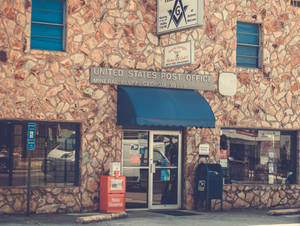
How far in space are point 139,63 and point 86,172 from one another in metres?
3.46

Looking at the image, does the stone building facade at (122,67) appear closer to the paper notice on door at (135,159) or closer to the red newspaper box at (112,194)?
the red newspaper box at (112,194)

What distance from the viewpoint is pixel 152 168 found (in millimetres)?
16938

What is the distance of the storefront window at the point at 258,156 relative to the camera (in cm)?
1820

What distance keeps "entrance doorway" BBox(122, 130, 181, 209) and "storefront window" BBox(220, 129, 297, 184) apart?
5.53ft

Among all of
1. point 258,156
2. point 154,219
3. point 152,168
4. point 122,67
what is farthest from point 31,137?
point 258,156

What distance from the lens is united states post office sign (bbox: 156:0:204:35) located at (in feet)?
49.2

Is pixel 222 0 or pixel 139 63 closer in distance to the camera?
pixel 139 63

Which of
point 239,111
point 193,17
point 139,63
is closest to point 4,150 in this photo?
point 139,63

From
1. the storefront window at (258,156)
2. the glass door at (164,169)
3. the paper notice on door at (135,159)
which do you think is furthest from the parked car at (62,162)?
the storefront window at (258,156)

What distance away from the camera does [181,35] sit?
690 inches

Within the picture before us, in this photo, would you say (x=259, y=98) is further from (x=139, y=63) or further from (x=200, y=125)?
(x=139, y=63)

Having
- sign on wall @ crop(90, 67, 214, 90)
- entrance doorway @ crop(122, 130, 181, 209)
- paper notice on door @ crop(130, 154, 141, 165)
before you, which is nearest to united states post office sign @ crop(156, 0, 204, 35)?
sign on wall @ crop(90, 67, 214, 90)

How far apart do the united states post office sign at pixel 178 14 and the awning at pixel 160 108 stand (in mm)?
1837

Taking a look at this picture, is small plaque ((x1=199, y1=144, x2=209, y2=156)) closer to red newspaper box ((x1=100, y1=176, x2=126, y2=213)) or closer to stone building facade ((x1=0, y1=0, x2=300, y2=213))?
stone building facade ((x1=0, y1=0, x2=300, y2=213))
